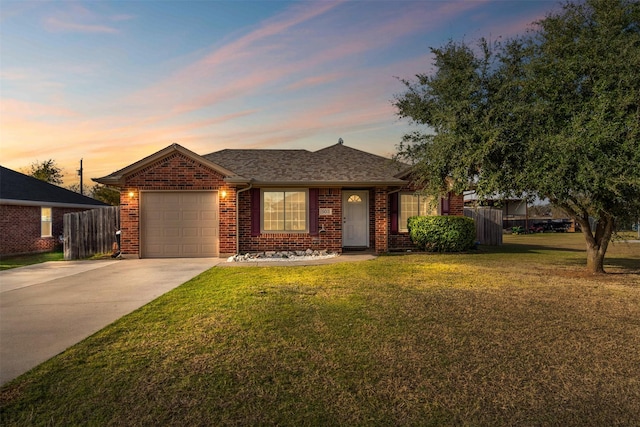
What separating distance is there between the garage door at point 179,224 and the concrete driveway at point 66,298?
3.29 feet

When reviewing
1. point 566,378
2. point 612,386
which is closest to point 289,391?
point 566,378

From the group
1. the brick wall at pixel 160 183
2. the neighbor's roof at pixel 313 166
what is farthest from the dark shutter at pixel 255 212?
the brick wall at pixel 160 183

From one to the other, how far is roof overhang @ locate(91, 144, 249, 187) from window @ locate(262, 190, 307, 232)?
1.55 metres

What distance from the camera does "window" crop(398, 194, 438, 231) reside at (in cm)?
1550

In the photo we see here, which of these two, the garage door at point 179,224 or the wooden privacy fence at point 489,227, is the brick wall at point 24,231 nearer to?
the garage door at point 179,224

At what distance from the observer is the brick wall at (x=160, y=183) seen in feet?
42.4

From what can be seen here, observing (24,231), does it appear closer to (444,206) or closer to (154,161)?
(154,161)

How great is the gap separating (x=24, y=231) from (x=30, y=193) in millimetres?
2018

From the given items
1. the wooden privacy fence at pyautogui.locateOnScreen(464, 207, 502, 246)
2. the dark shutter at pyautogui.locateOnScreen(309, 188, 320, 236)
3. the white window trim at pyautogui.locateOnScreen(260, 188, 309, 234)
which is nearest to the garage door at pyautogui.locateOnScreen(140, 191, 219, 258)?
the white window trim at pyautogui.locateOnScreen(260, 188, 309, 234)

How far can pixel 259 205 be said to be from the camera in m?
13.9

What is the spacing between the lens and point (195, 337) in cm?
452

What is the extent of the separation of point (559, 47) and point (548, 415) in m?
8.78

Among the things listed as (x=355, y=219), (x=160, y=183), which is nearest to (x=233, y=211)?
(x=160, y=183)

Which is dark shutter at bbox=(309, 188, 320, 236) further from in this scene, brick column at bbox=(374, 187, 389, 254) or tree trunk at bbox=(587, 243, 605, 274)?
tree trunk at bbox=(587, 243, 605, 274)
